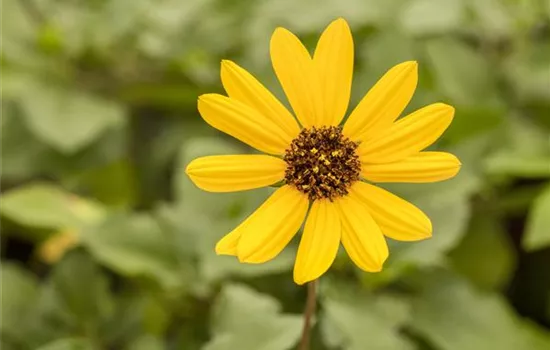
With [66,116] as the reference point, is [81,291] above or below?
below

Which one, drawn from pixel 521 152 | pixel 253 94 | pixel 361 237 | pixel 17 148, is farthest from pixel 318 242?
pixel 17 148

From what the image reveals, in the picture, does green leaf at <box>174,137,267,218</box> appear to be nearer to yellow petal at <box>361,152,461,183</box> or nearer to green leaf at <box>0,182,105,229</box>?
green leaf at <box>0,182,105,229</box>

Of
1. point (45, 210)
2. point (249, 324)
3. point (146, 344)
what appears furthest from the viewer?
point (45, 210)

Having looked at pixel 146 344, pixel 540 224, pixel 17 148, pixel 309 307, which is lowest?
pixel 309 307

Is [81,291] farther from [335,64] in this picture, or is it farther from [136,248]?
[335,64]

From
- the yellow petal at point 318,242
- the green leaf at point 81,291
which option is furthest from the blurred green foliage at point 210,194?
the yellow petal at point 318,242

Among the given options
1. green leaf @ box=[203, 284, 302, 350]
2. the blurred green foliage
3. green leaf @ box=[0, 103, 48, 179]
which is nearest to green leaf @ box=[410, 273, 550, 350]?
the blurred green foliage

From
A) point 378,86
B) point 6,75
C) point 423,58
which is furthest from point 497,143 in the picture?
point 6,75
